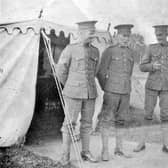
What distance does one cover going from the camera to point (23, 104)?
4.43 m

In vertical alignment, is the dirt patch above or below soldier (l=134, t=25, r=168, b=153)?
below

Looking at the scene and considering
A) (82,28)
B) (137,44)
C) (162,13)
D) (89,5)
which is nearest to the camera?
(82,28)

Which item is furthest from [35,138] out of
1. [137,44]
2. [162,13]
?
[162,13]

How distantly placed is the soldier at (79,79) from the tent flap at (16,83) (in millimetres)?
762

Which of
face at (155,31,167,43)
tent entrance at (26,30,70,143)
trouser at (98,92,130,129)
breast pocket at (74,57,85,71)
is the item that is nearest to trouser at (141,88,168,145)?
trouser at (98,92,130,129)

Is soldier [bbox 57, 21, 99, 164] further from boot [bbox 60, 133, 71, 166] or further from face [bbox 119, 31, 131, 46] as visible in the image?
face [bbox 119, 31, 131, 46]

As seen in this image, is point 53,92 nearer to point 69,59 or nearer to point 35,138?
point 35,138

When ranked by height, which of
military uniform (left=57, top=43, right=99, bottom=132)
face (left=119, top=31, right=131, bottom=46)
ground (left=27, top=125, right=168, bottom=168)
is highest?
face (left=119, top=31, right=131, bottom=46)

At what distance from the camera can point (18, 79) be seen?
4.39 metres

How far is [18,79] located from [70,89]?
102 cm

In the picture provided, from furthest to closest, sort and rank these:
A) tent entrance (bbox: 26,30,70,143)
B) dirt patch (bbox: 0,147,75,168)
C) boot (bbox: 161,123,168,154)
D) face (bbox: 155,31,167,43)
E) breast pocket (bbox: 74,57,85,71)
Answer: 1. tent entrance (bbox: 26,30,70,143)
2. boot (bbox: 161,123,168,154)
3. face (bbox: 155,31,167,43)
4. dirt patch (bbox: 0,147,75,168)
5. breast pocket (bbox: 74,57,85,71)

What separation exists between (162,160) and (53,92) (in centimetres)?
203

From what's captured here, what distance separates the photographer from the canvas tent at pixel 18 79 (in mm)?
4289

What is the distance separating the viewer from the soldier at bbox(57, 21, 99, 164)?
12.2 ft
